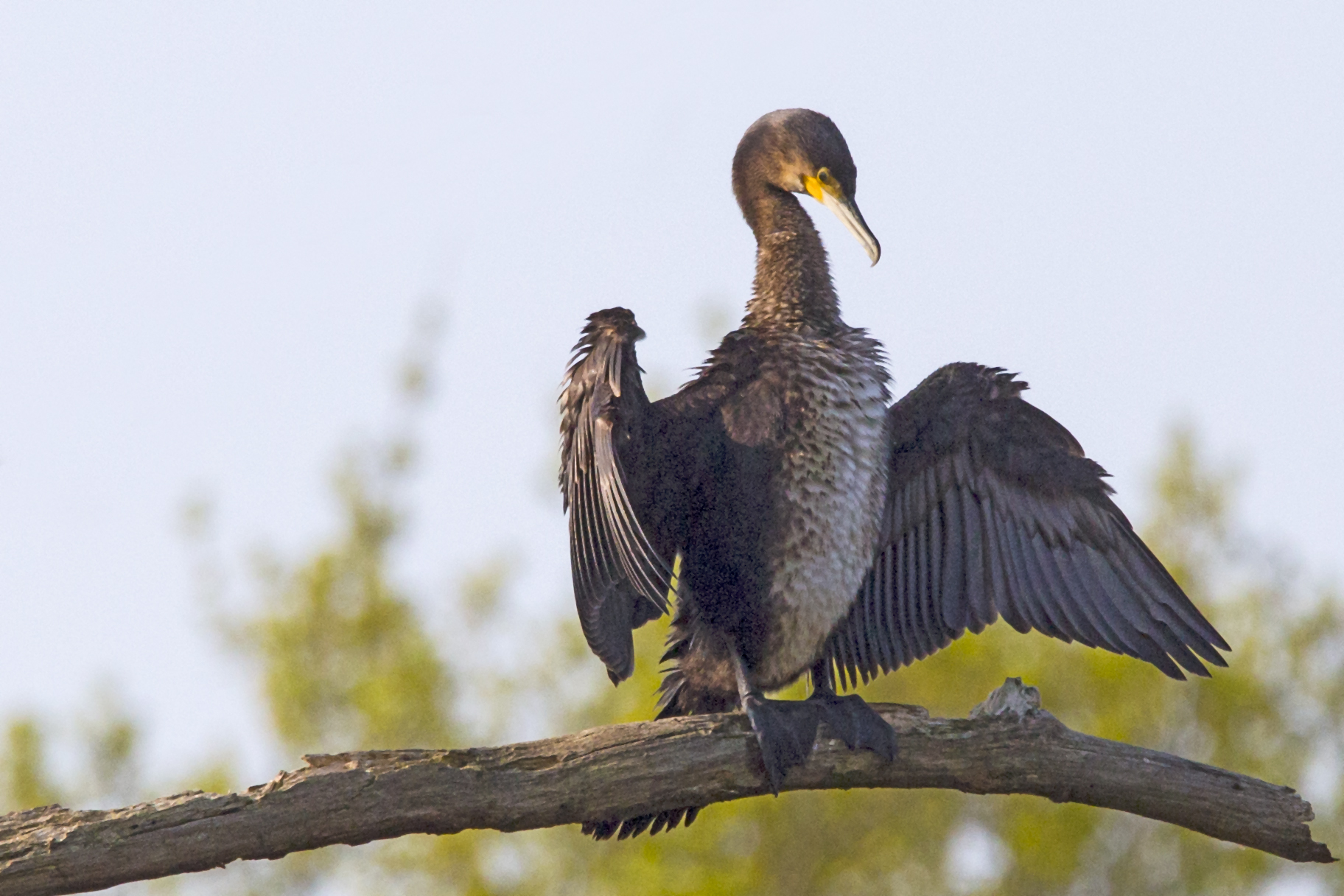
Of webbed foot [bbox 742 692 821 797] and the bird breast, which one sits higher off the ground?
the bird breast

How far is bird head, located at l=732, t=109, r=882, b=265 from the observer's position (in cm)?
506

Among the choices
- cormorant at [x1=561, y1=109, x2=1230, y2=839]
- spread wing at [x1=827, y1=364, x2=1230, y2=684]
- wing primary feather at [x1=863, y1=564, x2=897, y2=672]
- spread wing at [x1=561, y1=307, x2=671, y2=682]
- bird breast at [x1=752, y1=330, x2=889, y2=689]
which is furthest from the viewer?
wing primary feather at [x1=863, y1=564, x2=897, y2=672]

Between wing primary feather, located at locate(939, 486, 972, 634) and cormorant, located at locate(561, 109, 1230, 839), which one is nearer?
cormorant, located at locate(561, 109, 1230, 839)

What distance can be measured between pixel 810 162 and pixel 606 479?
1481mm

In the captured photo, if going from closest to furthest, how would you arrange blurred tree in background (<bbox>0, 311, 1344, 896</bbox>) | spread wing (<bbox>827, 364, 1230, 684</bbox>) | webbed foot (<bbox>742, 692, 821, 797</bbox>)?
1. webbed foot (<bbox>742, 692, 821, 797</bbox>)
2. spread wing (<bbox>827, 364, 1230, 684</bbox>)
3. blurred tree in background (<bbox>0, 311, 1344, 896</bbox>)

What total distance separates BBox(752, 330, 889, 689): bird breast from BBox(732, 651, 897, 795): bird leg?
0.31 metres

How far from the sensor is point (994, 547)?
16.2ft

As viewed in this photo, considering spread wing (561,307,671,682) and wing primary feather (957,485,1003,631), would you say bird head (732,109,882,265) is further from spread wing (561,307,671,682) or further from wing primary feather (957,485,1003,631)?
spread wing (561,307,671,682)

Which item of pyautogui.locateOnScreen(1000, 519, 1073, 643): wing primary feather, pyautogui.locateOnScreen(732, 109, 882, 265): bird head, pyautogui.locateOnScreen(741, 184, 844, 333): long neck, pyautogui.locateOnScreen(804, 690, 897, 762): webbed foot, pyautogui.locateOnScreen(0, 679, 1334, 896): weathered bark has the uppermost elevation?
pyautogui.locateOnScreen(732, 109, 882, 265): bird head

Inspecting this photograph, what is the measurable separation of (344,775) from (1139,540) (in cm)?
247

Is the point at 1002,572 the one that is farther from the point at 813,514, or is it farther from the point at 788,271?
the point at 788,271

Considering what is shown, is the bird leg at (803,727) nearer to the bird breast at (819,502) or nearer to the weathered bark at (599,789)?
the weathered bark at (599,789)

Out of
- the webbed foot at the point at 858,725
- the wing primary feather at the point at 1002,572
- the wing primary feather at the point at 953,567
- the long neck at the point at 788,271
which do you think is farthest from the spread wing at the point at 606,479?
the wing primary feather at the point at 1002,572

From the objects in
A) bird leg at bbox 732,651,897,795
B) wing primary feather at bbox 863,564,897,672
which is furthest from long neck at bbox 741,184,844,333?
bird leg at bbox 732,651,897,795
